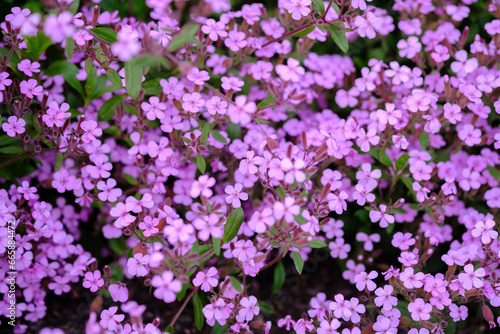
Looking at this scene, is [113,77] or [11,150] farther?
[11,150]

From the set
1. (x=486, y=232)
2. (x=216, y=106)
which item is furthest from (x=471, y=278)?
(x=216, y=106)

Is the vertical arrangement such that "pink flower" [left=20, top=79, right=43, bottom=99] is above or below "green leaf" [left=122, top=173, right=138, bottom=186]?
above

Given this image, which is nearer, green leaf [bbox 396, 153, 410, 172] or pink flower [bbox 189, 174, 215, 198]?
pink flower [bbox 189, 174, 215, 198]

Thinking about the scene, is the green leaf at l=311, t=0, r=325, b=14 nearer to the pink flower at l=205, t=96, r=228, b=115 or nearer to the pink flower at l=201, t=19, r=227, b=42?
the pink flower at l=201, t=19, r=227, b=42

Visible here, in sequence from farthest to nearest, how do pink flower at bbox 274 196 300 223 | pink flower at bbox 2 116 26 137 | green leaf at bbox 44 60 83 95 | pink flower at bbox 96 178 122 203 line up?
green leaf at bbox 44 60 83 95, pink flower at bbox 96 178 122 203, pink flower at bbox 2 116 26 137, pink flower at bbox 274 196 300 223

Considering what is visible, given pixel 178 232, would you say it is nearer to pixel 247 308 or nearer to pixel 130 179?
pixel 247 308

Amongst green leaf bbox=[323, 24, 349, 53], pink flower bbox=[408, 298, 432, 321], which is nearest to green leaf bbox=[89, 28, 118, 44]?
green leaf bbox=[323, 24, 349, 53]

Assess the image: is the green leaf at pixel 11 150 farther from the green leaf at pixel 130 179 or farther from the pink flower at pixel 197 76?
the pink flower at pixel 197 76
